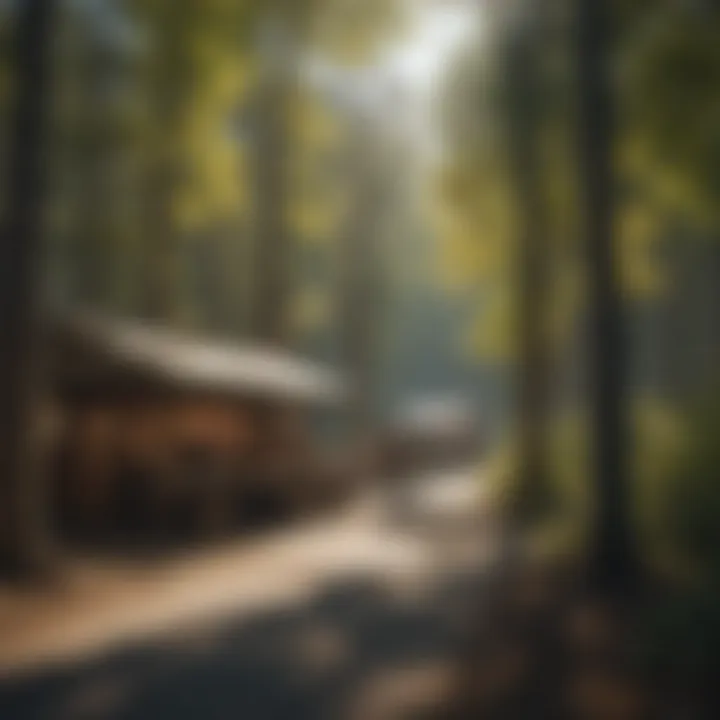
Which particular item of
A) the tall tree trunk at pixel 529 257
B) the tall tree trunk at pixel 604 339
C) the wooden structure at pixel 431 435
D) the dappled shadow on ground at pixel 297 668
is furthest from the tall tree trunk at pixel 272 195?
the tall tree trunk at pixel 604 339

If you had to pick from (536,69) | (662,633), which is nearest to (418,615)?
(662,633)

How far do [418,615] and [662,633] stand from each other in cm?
82

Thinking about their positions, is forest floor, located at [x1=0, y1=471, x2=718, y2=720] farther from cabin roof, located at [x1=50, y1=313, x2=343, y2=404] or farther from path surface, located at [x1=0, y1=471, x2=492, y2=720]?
cabin roof, located at [x1=50, y1=313, x2=343, y2=404]

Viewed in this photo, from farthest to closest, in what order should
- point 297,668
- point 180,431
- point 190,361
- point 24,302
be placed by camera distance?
point 180,431
point 24,302
point 190,361
point 297,668

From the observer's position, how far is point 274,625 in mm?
3037

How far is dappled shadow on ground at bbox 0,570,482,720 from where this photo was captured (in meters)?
2.46

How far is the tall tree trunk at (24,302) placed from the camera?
3.30 metres

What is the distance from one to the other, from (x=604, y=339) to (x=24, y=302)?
2373 mm

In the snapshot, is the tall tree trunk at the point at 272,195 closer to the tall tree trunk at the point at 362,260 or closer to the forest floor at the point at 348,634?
the tall tree trunk at the point at 362,260

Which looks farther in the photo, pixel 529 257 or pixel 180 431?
pixel 180 431

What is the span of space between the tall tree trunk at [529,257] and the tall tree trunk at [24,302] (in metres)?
1.92

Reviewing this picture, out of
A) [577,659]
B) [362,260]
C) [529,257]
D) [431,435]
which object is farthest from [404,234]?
[577,659]

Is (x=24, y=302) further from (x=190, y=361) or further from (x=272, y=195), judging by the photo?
(x=272, y=195)

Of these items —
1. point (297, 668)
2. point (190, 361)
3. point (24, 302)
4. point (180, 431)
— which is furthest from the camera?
point (180, 431)
